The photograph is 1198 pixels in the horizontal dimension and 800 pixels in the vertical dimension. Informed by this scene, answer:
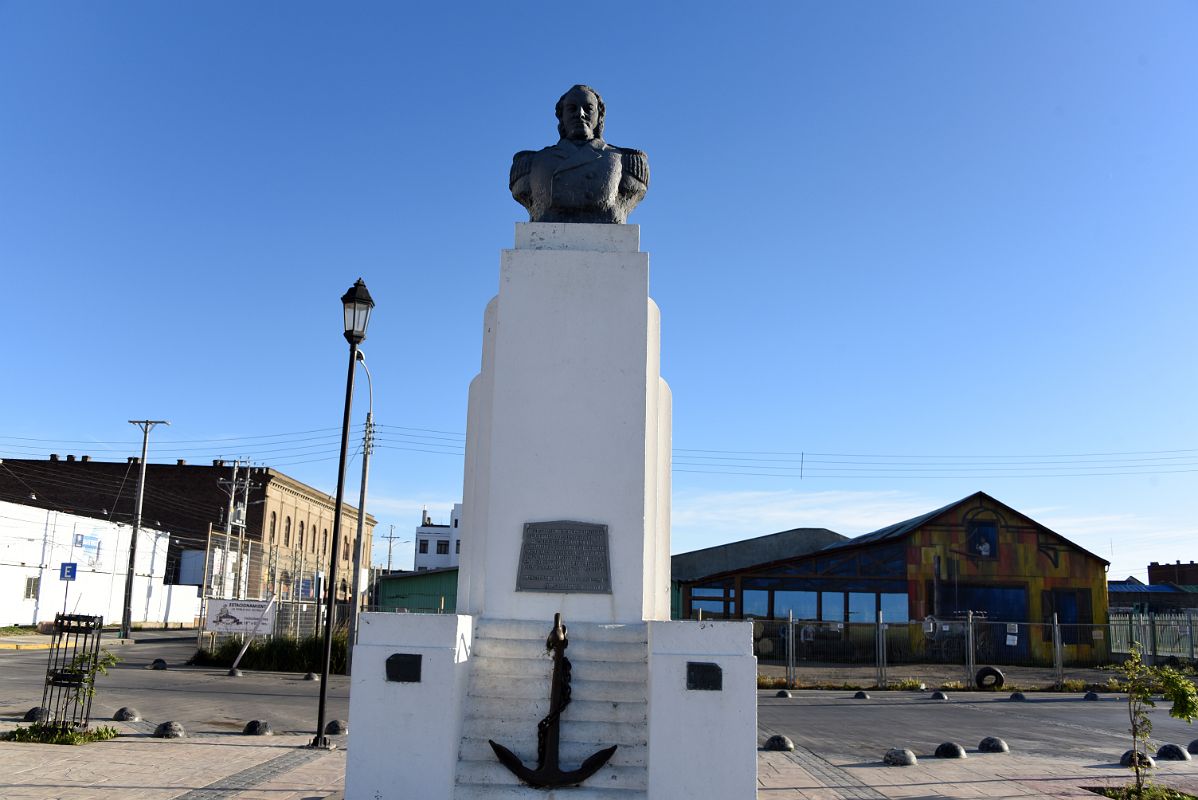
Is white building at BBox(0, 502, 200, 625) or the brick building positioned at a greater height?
the brick building

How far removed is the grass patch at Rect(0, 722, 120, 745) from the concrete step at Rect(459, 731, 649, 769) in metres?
5.30

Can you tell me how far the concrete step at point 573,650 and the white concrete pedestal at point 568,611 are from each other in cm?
1

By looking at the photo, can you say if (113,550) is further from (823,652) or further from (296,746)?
(296,746)

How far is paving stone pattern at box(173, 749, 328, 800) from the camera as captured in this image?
311 inches

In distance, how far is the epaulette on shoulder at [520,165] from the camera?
10656 millimetres

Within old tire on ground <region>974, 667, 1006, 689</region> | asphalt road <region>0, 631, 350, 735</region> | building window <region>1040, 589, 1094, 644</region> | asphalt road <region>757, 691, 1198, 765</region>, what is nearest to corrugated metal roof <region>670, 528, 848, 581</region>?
building window <region>1040, 589, 1094, 644</region>

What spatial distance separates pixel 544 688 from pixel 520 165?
5745mm

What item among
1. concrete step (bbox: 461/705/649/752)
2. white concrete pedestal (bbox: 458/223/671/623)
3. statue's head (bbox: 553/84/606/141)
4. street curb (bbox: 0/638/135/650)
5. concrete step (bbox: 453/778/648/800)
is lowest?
street curb (bbox: 0/638/135/650)

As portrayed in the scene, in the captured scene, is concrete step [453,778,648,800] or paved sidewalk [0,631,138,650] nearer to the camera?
concrete step [453,778,648,800]

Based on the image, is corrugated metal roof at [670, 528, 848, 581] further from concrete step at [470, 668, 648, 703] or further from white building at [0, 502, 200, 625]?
concrete step at [470, 668, 648, 703]

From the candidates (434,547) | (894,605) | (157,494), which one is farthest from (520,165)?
(434,547)

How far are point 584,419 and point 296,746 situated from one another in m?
5.28

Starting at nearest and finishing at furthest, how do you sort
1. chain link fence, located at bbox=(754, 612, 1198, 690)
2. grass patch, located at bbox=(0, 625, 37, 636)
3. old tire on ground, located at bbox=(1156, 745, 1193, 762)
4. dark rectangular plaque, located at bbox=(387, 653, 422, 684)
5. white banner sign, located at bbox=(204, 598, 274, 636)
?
1. dark rectangular plaque, located at bbox=(387, 653, 422, 684)
2. old tire on ground, located at bbox=(1156, 745, 1193, 762)
3. white banner sign, located at bbox=(204, 598, 274, 636)
4. chain link fence, located at bbox=(754, 612, 1198, 690)
5. grass patch, located at bbox=(0, 625, 37, 636)

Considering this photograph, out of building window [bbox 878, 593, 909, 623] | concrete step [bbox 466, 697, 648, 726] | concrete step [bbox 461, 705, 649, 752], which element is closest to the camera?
concrete step [bbox 461, 705, 649, 752]
